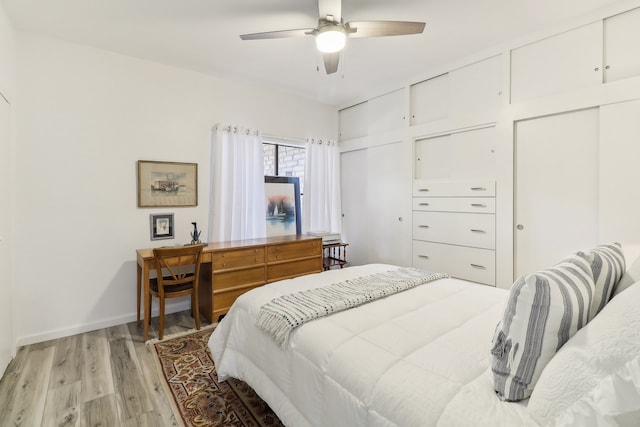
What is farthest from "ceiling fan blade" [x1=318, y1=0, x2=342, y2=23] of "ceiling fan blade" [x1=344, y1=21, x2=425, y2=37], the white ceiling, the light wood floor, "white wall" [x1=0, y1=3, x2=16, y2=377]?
the light wood floor

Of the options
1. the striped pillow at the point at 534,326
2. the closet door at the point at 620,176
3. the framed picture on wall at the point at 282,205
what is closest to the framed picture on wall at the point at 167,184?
the framed picture on wall at the point at 282,205

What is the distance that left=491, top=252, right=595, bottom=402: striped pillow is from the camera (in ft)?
3.03

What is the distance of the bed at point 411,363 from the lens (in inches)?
30.3

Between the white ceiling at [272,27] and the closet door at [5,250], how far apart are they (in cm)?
89

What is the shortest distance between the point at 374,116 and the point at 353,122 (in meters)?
0.42

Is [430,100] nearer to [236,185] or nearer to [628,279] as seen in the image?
[236,185]

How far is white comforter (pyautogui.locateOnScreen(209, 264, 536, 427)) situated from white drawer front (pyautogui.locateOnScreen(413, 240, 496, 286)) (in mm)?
1272

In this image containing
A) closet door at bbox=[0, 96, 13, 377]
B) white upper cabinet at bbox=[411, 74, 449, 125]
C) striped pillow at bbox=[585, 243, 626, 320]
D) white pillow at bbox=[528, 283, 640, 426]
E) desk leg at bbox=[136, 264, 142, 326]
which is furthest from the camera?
white upper cabinet at bbox=[411, 74, 449, 125]

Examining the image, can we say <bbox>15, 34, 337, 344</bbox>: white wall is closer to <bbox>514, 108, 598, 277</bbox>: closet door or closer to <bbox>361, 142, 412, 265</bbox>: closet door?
<bbox>361, 142, 412, 265</bbox>: closet door

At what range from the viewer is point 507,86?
9.53 feet

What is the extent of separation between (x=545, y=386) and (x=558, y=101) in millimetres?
2654

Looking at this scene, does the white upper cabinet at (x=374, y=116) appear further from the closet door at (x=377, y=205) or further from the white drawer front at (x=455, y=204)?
the white drawer front at (x=455, y=204)

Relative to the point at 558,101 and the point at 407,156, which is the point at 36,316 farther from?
the point at 558,101

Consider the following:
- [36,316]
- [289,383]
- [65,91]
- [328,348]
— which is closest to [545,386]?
[328,348]
